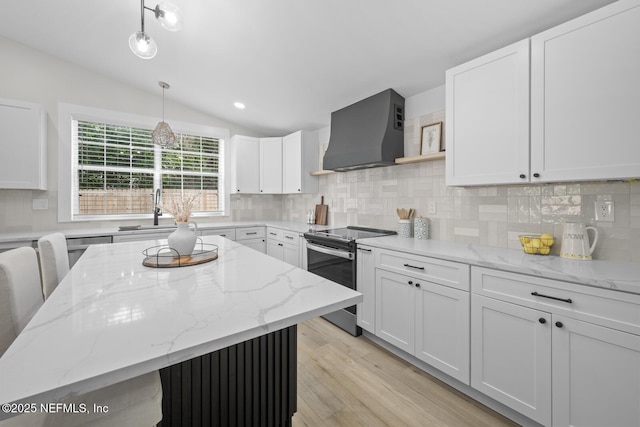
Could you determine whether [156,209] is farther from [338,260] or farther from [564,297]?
[564,297]

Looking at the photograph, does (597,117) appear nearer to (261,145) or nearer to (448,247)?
(448,247)

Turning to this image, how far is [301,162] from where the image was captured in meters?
3.87

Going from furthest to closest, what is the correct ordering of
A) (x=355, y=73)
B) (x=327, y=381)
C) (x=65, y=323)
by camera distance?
(x=355, y=73) → (x=327, y=381) → (x=65, y=323)

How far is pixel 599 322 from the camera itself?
126 cm

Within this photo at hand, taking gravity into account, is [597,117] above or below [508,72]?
below

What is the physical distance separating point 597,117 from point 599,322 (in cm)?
102

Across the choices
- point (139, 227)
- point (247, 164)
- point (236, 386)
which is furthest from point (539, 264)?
point (139, 227)

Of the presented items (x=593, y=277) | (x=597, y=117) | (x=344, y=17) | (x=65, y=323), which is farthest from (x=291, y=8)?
(x=593, y=277)

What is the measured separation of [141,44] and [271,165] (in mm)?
2740

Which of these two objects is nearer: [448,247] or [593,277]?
[593,277]

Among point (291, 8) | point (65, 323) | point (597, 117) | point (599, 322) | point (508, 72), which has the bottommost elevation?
point (599, 322)

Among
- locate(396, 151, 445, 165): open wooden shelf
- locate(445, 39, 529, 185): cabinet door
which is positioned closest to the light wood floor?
locate(445, 39, 529, 185): cabinet door

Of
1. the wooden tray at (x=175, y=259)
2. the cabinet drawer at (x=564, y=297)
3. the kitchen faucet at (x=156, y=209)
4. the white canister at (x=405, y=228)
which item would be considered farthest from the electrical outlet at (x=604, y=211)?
the kitchen faucet at (x=156, y=209)

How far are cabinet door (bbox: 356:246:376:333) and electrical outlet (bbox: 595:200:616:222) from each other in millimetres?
1454
